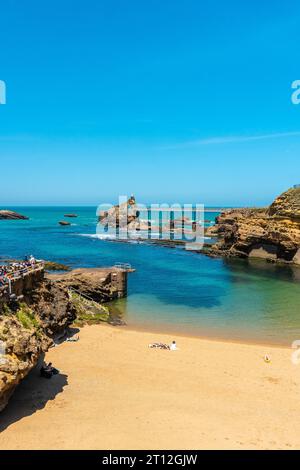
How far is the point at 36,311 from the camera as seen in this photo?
2055cm

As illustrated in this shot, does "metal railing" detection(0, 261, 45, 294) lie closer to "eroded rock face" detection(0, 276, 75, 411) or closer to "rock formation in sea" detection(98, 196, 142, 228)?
"eroded rock face" detection(0, 276, 75, 411)

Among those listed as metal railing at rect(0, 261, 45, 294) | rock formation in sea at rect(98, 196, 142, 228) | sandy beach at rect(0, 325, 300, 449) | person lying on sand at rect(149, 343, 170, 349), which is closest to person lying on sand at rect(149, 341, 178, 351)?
person lying on sand at rect(149, 343, 170, 349)

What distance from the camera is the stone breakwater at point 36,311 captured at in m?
12.7

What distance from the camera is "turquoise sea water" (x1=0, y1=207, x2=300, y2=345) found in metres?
27.8

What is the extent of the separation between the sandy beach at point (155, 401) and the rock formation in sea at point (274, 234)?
3729 centimetres

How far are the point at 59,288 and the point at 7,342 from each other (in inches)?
431

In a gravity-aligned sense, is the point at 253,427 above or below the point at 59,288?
below

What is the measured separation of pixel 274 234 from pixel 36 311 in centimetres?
4643

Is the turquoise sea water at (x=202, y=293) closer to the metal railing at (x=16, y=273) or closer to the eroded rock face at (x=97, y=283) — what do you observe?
the eroded rock face at (x=97, y=283)

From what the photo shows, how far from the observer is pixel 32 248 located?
6906cm

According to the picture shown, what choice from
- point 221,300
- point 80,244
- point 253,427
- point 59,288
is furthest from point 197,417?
point 80,244

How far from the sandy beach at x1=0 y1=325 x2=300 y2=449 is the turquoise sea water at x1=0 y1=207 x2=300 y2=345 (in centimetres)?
518

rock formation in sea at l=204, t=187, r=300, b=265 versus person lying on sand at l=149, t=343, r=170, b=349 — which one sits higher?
rock formation in sea at l=204, t=187, r=300, b=265
